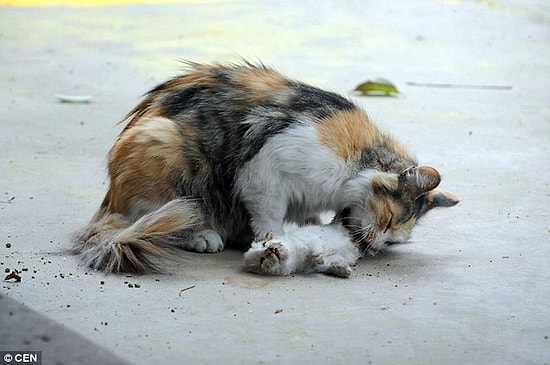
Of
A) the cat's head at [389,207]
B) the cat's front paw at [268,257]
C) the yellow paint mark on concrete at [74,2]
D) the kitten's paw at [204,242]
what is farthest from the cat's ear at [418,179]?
the yellow paint mark on concrete at [74,2]

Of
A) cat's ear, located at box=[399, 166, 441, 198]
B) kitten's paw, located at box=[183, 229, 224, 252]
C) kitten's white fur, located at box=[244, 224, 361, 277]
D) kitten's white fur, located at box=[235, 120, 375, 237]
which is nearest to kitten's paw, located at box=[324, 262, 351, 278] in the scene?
kitten's white fur, located at box=[244, 224, 361, 277]

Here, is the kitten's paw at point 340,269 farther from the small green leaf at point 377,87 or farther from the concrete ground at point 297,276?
the small green leaf at point 377,87

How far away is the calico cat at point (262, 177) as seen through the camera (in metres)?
4.22

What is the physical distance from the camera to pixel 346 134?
434cm

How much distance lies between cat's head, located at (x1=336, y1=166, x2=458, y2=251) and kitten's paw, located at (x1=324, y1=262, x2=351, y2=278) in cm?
20

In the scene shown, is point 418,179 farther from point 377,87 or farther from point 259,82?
point 377,87

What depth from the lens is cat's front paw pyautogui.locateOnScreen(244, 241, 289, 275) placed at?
4.04 meters

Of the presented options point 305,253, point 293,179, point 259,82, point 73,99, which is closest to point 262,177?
point 293,179

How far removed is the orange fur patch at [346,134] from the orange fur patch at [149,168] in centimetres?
61

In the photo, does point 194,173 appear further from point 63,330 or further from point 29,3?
point 29,3

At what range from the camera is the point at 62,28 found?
9.93m

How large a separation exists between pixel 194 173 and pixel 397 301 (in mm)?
1055

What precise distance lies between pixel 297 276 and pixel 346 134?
2.13ft

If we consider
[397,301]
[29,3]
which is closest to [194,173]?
[397,301]
